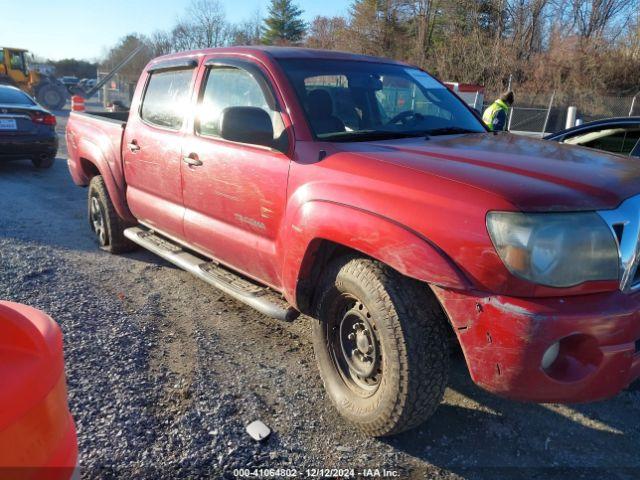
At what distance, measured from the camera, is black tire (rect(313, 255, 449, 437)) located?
2.27 m

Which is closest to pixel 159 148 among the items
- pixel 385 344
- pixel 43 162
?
pixel 385 344

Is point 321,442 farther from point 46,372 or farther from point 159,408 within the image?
point 46,372

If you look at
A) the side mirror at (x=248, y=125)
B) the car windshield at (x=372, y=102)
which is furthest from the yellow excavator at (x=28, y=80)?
the side mirror at (x=248, y=125)

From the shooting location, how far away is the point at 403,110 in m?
3.45

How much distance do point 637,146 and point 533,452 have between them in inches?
126

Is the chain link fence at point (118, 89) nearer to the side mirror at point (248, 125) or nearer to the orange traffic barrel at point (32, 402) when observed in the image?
the side mirror at point (248, 125)

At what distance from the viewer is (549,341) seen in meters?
1.96

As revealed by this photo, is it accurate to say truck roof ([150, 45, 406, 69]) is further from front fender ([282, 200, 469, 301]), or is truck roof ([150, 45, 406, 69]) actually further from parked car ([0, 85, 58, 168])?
parked car ([0, 85, 58, 168])

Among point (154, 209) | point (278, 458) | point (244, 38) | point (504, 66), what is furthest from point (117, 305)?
point (244, 38)

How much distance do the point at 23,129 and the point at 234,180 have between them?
767 cm

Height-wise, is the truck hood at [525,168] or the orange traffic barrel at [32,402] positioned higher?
the truck hood at [525,168]

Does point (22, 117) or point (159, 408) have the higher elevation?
point (22, 117)

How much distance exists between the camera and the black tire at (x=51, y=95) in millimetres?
22969

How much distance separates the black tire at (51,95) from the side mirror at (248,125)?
2402 cm
